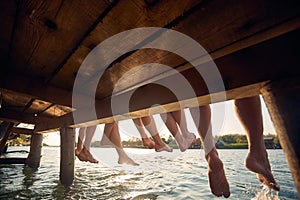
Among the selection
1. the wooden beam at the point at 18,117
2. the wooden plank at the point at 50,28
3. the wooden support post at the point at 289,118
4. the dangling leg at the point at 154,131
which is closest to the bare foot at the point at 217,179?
the wooden support post at the point at 289,118

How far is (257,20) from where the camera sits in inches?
39.8

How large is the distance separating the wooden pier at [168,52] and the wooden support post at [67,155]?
2317mm

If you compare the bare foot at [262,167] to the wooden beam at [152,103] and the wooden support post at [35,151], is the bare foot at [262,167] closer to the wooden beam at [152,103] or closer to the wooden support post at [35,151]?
the wooden beam at [152,103]

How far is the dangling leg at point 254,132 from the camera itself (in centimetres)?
209

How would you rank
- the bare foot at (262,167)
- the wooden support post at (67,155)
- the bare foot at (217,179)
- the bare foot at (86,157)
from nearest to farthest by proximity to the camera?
the bare foot at (262,167) < the bare foot at (217,179) < the wooden support post at (67,155) < the bare foot at (86,157)

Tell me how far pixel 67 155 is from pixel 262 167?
4.60 m

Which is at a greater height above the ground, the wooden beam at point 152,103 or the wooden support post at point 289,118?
the wooden beam at point 152,103

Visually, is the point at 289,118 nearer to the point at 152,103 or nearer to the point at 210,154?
the point at 152,103

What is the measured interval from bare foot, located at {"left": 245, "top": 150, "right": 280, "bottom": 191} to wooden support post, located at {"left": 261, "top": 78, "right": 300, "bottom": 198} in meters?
1.28

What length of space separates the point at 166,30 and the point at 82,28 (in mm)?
762

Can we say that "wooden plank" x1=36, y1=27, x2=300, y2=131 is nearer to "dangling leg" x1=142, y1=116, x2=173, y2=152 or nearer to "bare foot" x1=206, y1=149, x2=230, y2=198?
"bare foot" x1=206, y1=149, x2=230, y2=198

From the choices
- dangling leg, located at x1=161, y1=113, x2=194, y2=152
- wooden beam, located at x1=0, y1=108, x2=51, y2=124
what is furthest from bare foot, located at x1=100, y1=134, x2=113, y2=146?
dangling leg, located at x1=161, y1=113, x2=194, y2=152

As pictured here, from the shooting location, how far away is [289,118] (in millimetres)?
957

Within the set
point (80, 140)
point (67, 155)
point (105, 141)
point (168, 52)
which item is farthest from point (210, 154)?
point (80, 140)
